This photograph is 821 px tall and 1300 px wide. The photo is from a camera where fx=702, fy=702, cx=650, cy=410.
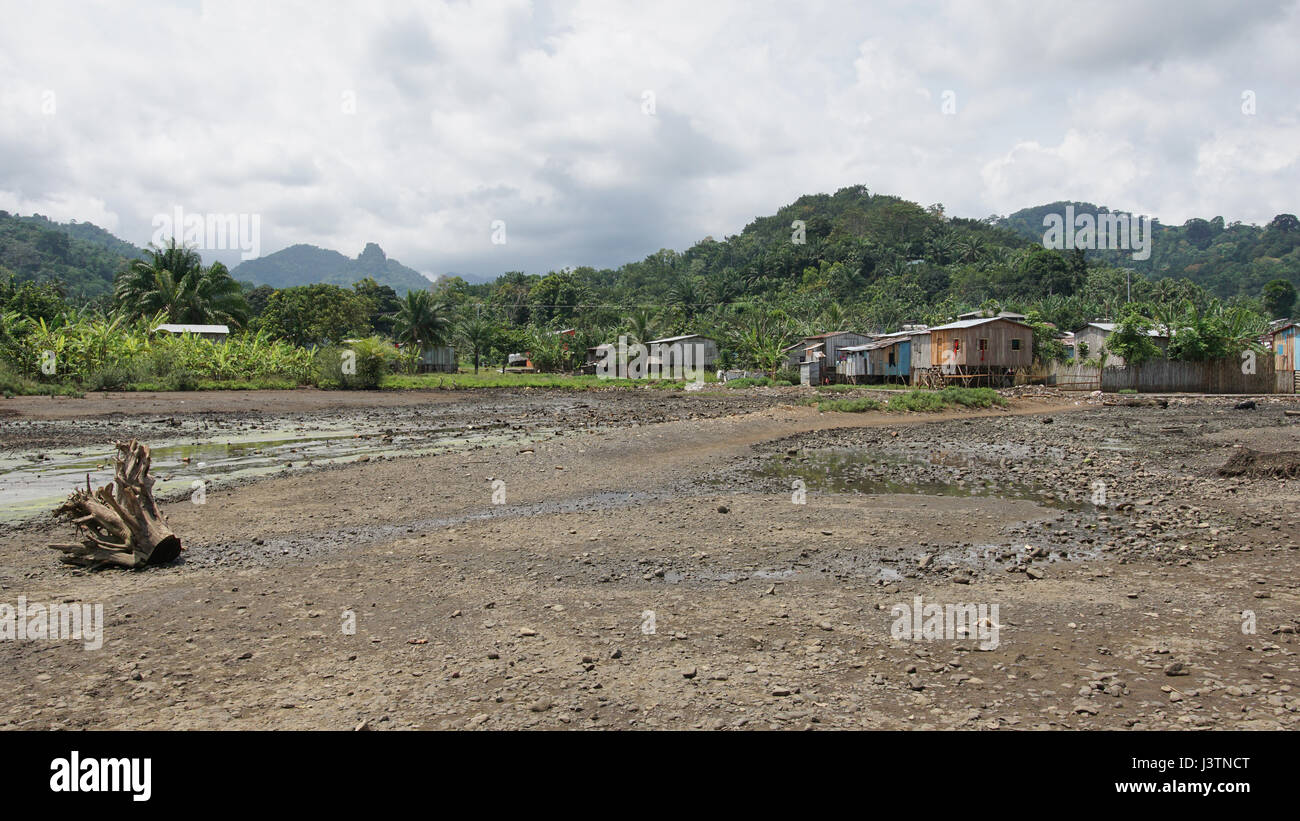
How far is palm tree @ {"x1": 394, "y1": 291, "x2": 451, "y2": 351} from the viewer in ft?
214

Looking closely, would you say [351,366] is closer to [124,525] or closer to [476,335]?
[476,335]

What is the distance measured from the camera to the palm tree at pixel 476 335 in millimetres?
75281

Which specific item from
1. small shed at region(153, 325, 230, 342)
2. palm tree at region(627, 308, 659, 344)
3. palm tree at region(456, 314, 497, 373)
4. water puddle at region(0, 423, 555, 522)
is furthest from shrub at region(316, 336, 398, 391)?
palm tree at region(627, 308, 659, 344)

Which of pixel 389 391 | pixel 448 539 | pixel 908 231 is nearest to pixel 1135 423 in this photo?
pixel 448 539

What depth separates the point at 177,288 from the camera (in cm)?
5688

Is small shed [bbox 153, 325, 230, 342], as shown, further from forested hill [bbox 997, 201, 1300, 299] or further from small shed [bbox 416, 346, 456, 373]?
forested hill [bbox 997, 201, 1300, 299]

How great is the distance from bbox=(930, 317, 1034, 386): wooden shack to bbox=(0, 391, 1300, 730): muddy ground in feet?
101

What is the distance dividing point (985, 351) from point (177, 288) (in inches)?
2399

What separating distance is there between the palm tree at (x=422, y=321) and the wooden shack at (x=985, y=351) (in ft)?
146

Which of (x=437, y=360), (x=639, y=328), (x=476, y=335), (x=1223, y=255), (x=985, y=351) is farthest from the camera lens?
(x=1223, y=255)

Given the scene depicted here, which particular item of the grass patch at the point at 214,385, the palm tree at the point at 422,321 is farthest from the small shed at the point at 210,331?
the palm tree at the point at 422,321

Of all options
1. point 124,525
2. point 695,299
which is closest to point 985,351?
point 124,525
